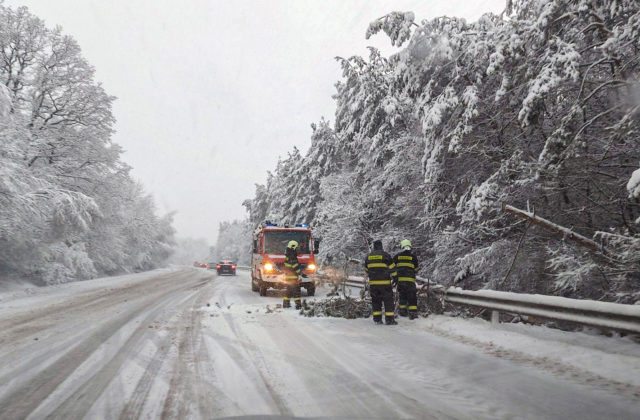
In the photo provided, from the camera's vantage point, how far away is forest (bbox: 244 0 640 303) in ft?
22.9

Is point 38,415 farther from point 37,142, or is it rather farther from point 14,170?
point 37,142

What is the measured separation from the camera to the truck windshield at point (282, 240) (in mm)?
14921

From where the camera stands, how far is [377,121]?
1573 cm

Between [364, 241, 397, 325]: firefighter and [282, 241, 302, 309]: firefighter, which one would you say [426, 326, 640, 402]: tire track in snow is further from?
[282, 241, 302, 309]: firefighter

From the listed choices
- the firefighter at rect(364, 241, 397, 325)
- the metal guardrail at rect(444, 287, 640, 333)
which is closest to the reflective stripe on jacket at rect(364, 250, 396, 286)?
the firefighter at rect(364, 241, 397, 325)

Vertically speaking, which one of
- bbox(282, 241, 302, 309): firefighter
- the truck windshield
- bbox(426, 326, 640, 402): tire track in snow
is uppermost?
the truck windshield

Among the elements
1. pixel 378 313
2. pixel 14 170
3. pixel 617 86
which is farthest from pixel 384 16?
pixel 14 170

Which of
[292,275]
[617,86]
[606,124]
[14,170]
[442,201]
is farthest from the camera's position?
[14,170]

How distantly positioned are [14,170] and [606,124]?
17824mm

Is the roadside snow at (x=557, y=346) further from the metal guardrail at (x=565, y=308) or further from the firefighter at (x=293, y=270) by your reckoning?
the firefighter at (x=293, y=270)

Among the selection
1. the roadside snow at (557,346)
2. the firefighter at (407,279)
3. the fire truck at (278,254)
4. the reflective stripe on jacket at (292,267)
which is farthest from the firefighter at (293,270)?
the roadside snow at (557,346)

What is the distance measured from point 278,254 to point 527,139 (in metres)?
8.97

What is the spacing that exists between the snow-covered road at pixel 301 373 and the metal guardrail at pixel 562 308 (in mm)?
407

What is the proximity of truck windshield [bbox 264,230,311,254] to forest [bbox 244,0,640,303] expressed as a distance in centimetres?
378
